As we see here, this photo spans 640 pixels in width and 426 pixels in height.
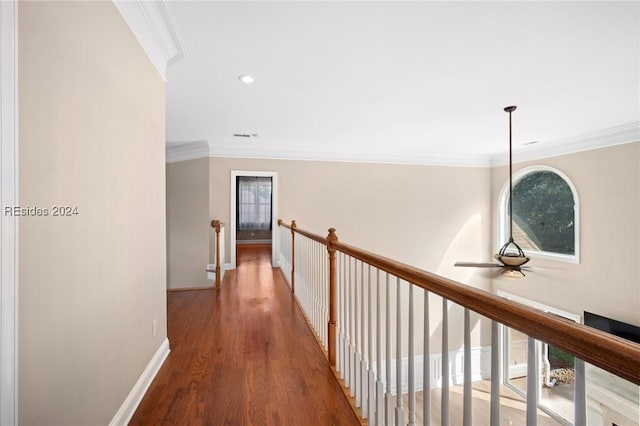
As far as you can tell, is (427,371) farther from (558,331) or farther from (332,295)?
(332,295)

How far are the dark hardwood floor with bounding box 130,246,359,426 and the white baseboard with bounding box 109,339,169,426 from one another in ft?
0.13

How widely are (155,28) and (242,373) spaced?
246 centimetres

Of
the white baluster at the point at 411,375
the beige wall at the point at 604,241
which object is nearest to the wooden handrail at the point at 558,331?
the white baluster at the point at 411,375

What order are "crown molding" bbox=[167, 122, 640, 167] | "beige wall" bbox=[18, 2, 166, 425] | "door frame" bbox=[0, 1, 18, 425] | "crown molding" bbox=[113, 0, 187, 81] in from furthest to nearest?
"crown molding" bbox=[167, 122, 640, 167] → "crown molding" bbox=[113, 0, 187, 81] → "beige wall" bbox=[18, 2, 166, 425] → "door frame" bbox=[0, 1, 18, 425]

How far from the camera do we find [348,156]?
6246 millimetres

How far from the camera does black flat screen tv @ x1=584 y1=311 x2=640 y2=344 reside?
13.2ft

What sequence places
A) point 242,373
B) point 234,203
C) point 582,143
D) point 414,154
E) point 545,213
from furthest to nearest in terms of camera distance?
point 414,154 < point 234,203 < point 545,213 < point 582,143 < point 242,373

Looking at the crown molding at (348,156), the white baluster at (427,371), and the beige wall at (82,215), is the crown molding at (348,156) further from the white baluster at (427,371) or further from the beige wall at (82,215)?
the white baluster at (427,371)

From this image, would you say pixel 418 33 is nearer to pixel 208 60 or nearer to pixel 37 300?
pixel 208 60

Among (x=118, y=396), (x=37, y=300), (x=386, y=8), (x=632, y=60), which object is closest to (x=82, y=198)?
(x=37, y=300)

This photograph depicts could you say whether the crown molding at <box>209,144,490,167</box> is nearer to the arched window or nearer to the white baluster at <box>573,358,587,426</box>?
the arched window

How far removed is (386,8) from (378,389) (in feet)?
7.44

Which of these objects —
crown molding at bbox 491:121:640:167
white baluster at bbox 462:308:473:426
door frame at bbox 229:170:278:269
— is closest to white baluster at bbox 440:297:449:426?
white baluster at bbox 462:308:473:426

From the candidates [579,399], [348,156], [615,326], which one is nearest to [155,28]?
[579,399]
